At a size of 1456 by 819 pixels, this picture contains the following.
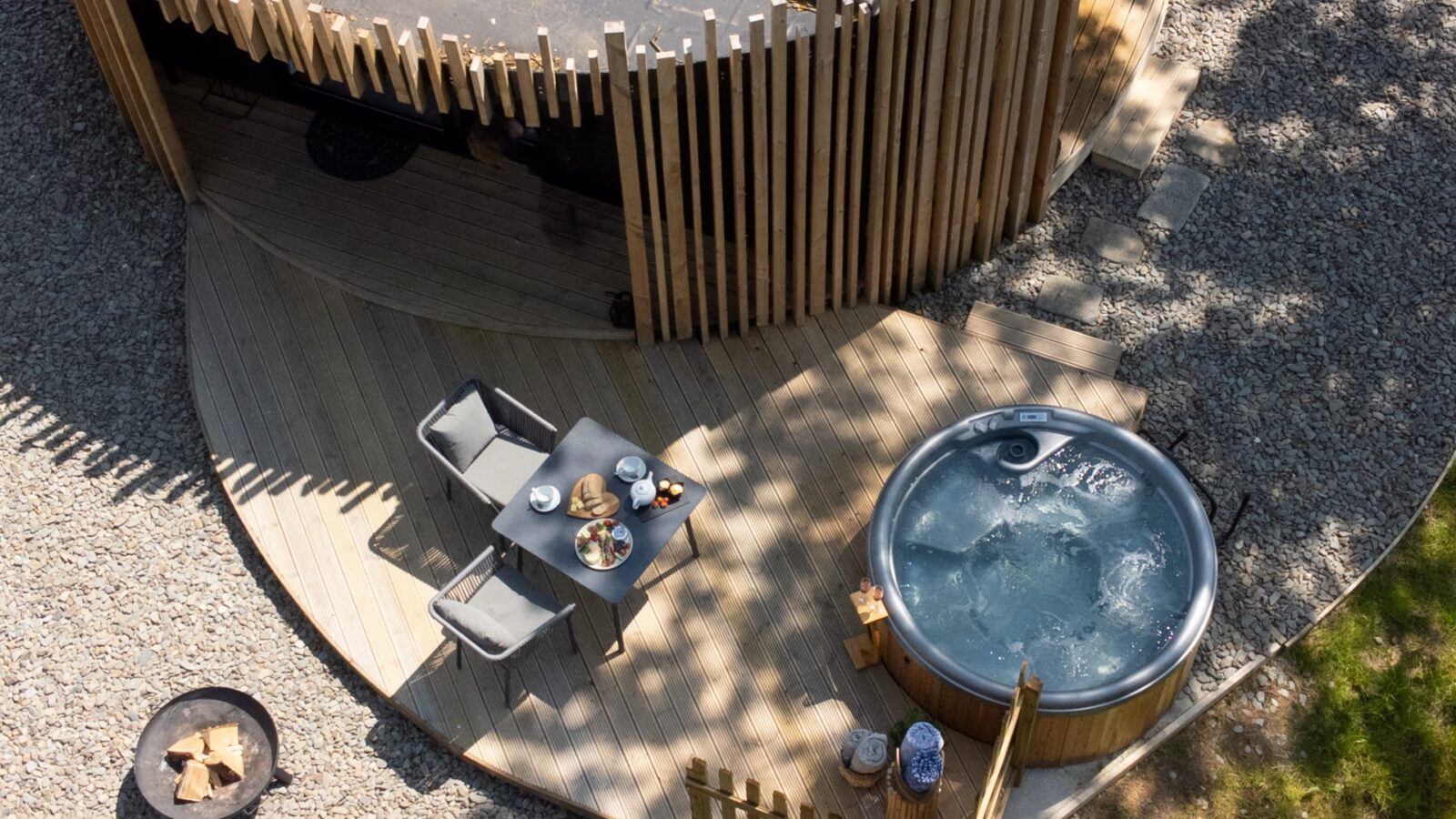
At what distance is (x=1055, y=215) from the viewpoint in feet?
30.7

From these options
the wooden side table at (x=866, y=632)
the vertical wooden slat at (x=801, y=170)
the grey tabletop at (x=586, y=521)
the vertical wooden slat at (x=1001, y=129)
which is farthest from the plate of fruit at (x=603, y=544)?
the vertical wooden slat at (x=1001, y=129)

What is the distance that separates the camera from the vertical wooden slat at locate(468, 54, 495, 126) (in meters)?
7.22

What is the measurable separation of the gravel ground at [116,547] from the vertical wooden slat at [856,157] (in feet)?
11.7

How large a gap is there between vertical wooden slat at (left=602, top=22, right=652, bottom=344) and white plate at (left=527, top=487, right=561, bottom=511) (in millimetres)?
1353

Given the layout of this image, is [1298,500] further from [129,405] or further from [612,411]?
[129,405]

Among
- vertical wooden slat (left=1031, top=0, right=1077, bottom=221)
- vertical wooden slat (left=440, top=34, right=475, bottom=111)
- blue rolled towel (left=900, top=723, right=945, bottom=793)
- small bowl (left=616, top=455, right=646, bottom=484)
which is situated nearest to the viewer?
blue rolled towel (left=900, top=723, right=945, bottom=793)

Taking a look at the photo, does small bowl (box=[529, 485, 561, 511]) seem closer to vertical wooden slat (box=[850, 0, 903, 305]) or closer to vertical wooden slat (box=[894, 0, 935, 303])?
vertical wooden slat (box=[850, 0, 903, 305])

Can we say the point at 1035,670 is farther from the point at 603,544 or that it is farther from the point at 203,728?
the point at 203,728

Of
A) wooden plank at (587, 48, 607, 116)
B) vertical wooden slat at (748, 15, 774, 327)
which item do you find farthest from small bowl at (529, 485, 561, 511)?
wooden plank at (587, 48, 607, 116)

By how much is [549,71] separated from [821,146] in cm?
158

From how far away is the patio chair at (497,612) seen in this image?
7.36m

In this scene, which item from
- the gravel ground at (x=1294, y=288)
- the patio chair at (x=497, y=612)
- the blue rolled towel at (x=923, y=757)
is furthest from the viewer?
the gravel ground at (x=1294, y=288)

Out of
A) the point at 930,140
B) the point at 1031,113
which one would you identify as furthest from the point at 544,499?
the point at 1031,113

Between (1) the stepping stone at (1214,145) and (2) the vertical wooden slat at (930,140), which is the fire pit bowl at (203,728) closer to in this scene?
(2) the vertical wooden slat at (930,140)
